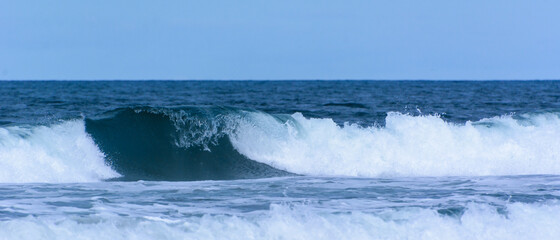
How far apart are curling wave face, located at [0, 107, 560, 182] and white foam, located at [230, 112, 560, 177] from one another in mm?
20

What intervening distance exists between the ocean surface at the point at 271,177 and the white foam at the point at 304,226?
2cm

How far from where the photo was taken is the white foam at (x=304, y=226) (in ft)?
24.9

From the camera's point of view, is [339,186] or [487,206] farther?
Answer: [339,186]

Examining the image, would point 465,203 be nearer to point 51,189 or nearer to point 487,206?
point 487,206

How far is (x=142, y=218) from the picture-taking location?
825 centimetres

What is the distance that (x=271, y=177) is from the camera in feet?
42.9

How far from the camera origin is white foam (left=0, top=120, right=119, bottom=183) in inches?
486

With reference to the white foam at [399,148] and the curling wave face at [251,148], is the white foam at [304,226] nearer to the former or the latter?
the curling wave face at [251,148]

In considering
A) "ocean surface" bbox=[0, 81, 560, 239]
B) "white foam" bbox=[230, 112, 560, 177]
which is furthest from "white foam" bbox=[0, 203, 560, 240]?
"white foam" bbox=[230, 112, 560, 177]

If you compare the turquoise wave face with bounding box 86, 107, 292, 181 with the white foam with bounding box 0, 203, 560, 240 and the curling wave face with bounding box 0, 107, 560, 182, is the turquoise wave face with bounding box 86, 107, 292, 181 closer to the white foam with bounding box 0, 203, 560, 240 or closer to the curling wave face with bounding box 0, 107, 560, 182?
the curling wave face with bounding box 0, 107, 560, 182

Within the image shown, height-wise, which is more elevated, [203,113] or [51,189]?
[203,113]

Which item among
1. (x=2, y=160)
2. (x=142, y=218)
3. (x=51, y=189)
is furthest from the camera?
(x=2, y=160)

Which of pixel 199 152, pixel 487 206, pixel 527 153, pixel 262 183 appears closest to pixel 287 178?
pixel 262 183

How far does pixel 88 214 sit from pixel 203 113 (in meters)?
7.59
